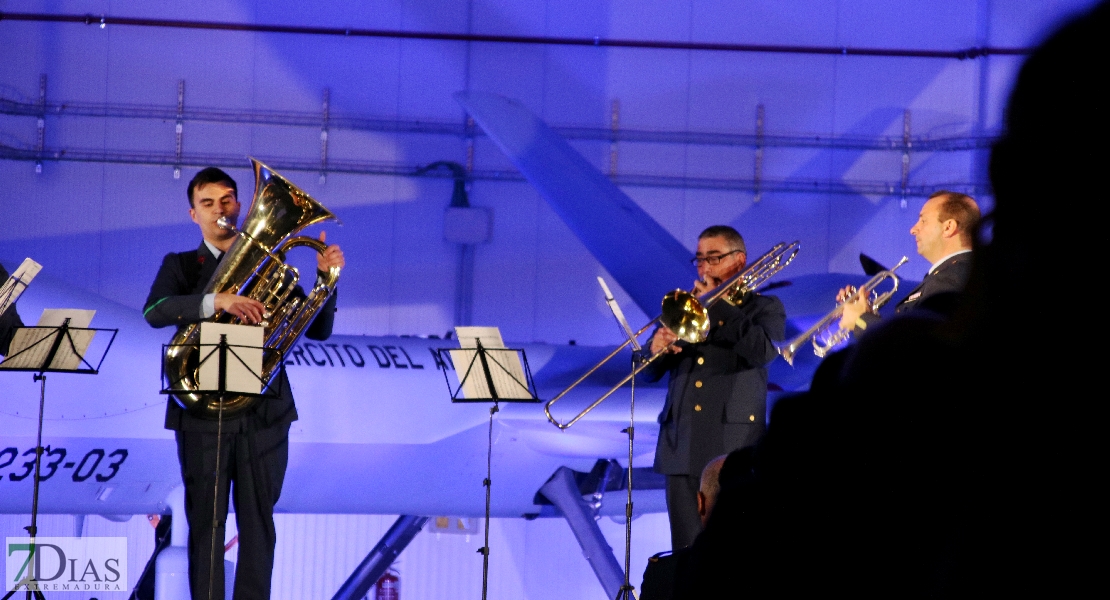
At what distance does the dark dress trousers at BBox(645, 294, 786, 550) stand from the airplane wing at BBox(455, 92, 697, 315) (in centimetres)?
294

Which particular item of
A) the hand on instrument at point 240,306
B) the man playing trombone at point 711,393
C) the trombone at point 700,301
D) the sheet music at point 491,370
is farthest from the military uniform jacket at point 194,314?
the man playing trombone at point 711,393

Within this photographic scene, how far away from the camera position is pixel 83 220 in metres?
10.1

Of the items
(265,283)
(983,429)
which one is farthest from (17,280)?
(983,429)

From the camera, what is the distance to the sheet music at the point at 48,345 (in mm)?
4426

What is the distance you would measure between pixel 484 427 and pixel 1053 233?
764 cm

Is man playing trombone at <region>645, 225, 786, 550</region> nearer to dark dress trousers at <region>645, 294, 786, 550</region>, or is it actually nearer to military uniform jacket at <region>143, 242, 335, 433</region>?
dark dress trousers at <region>645, 294, 786, 550</region>

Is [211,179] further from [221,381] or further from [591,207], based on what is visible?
[591,207]

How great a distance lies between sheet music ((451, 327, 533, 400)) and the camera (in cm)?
479

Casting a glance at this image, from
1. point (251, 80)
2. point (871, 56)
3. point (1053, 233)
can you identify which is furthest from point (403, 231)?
point (1053, 233)

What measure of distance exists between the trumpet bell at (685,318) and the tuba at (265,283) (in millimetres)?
1525

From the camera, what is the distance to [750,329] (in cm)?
491

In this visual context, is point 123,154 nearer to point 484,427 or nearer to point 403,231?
point 403,231

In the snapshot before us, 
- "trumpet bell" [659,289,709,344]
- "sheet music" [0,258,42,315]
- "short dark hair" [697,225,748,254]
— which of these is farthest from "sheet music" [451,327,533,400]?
"sheet music" [0,258,42,315]

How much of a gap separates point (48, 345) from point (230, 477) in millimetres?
991
